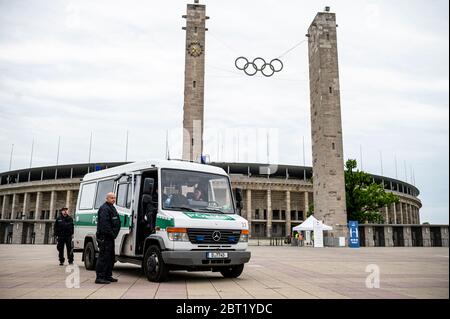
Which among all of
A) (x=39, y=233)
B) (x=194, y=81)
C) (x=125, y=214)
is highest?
(x=194, y=81)

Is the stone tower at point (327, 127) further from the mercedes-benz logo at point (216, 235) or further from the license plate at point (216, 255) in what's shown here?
the mercedes-benz logo at point (216, 235)

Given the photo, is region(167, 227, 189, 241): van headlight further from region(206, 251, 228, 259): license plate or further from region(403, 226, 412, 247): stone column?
region(403, 226, 412, 247): stone column

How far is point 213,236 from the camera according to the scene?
9.33 metres

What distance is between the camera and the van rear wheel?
11.9 meters

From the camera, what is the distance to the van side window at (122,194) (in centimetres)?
1066

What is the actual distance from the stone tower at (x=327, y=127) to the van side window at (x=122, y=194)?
95.0 feet

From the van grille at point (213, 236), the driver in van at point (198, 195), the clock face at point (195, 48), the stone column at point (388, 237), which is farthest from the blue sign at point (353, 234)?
the driver in van at point (198, 195)

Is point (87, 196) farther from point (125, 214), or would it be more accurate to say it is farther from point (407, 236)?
point (407, 236)

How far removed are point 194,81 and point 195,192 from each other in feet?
102

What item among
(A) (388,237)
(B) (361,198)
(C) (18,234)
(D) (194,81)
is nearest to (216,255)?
(C) (18,234)

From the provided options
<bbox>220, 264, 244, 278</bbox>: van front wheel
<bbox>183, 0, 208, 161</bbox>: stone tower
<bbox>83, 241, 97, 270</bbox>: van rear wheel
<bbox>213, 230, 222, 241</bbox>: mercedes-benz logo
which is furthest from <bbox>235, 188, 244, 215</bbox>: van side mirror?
<bbox>183, 0, 208, 161</bbox>: stone tower

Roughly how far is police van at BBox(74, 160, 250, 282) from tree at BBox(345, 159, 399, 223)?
1572 inches

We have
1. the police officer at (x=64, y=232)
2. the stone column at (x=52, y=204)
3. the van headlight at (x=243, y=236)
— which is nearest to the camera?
the van headlight at (x=243, y=236)
